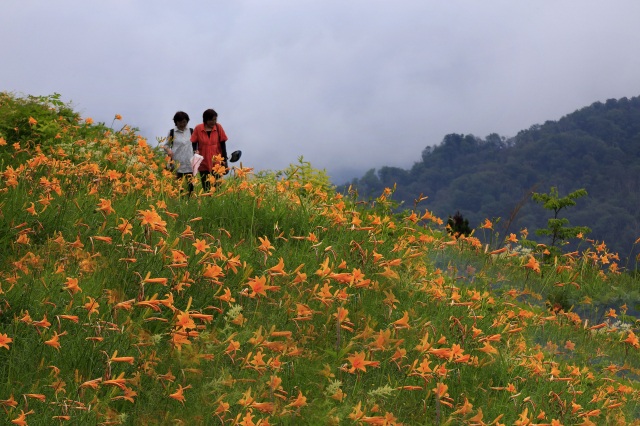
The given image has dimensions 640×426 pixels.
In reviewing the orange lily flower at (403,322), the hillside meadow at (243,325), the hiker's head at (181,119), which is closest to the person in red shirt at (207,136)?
the hiker's head at (181,119)

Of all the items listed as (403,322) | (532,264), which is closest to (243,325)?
(403,322)

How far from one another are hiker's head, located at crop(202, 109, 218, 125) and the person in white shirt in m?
0.33

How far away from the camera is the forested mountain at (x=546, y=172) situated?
391 feet

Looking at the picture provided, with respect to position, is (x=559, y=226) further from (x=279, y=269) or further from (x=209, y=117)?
(x=279, y=269)

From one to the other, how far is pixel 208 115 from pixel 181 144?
27.2 inches

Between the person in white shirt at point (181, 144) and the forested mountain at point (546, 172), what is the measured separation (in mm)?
99826

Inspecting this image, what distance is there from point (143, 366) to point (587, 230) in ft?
48.8

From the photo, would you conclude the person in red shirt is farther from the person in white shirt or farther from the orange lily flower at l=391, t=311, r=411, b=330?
the orange lily flower at l=391, t=311, r=411, b=330

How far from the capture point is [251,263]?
5.86 metres

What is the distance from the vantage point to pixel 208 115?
1244 cm

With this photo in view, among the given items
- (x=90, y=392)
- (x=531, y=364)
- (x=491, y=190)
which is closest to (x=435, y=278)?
(x=531, y=364)

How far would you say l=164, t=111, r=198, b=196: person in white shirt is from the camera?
12.2 metres

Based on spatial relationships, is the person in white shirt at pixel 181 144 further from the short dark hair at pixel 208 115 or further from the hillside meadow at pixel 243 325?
the hillside meadow at pixel 243 325

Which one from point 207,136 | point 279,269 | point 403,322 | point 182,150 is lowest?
point 403,322
